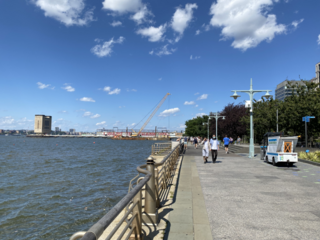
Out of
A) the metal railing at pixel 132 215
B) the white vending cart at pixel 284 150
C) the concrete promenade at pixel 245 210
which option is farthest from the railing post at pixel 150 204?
the white vending cart at pixel 284 150

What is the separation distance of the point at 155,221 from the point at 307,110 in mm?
30206

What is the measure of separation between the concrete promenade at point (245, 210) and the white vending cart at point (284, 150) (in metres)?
4.69

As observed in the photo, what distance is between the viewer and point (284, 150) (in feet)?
45.6

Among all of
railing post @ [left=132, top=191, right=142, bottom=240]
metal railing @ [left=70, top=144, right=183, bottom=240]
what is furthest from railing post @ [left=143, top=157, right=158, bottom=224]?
railing post @ [left=132, top=191, right=142, bottom=240]

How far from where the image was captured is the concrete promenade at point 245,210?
14.4ft

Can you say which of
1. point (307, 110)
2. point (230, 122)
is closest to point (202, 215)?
point (307, 110)

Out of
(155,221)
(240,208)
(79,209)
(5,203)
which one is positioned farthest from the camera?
(5,203)

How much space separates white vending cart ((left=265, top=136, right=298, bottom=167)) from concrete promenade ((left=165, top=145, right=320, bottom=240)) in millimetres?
4685

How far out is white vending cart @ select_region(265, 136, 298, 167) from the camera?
13422 millimetres

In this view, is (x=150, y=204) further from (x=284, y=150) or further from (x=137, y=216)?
(x=284, y=150)

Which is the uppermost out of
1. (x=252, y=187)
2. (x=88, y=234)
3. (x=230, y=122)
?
(x=230, y=122)

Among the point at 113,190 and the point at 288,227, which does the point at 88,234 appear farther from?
the point at 113,190

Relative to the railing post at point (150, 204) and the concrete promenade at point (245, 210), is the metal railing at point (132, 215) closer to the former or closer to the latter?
the railing post at point (150, 204)

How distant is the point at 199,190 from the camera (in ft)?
25.4
